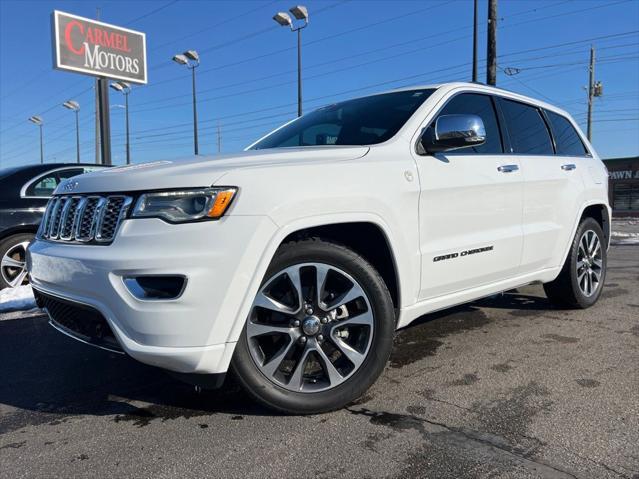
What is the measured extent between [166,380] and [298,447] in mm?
→ 1228

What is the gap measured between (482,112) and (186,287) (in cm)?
269

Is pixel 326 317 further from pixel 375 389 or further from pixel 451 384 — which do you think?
pixel 451 384

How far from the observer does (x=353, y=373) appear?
109 inches

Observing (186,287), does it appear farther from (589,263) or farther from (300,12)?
(300,12)

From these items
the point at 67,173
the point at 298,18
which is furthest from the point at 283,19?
the point at 67,173

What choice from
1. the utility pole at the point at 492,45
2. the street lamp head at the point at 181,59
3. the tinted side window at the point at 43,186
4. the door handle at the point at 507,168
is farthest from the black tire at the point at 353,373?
the street lamp head at the point at 181,59

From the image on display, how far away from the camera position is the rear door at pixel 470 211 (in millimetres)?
3162

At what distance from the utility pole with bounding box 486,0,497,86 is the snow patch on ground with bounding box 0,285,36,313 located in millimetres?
15131

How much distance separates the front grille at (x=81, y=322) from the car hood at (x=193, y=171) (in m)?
0.58

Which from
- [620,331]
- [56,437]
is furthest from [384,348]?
[620,331]

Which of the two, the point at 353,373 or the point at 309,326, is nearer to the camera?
the point at 309,326

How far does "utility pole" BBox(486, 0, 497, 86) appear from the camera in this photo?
54.9 ft

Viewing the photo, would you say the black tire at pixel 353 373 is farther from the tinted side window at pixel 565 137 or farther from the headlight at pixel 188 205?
the tinted side window at pixel 565 137

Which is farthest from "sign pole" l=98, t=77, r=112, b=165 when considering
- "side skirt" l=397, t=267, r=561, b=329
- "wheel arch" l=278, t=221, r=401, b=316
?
"wheel arch" l=278, t=221, r=401, b=316
